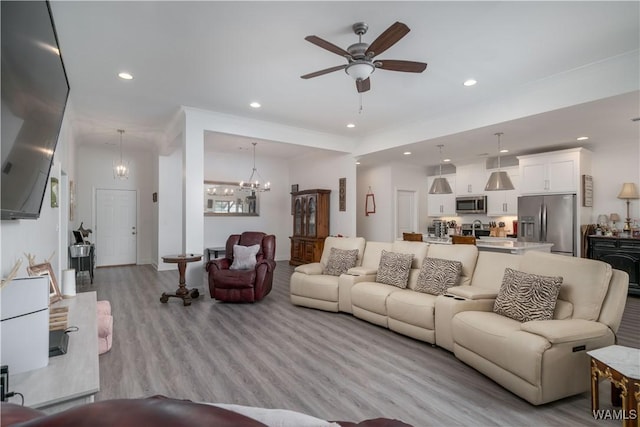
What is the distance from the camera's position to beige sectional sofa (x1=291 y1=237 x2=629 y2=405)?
7.00 ft

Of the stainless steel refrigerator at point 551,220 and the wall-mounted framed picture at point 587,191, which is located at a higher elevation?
the wall-mounted framed picture at point 587,191

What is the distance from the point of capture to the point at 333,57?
3.26 meters

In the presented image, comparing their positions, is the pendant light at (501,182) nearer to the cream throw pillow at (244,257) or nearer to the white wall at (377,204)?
the white wall at (377,204)

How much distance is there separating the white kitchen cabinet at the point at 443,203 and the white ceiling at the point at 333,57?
272 centimetres

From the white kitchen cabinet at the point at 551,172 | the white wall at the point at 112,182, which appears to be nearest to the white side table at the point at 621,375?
the white kitchen cabinet at the point at 551,172

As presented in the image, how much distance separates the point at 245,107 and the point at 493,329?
A: 4184 millimetres

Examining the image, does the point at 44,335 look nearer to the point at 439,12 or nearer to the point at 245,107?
the point at 439,12

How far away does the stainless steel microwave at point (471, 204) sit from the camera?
7.42 metres

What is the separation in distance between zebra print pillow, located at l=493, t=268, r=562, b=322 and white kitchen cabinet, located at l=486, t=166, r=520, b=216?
475cm

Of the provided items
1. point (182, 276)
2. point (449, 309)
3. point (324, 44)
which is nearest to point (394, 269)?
point (449, 309)

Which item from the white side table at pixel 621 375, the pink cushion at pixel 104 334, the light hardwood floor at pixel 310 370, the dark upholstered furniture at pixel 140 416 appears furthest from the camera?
the pink cushion at pixel 104 334

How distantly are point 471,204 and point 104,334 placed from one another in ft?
24.0

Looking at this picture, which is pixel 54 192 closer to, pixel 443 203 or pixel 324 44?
pixel 324 44

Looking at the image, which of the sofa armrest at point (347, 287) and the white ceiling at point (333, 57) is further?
the sofa armrest at point (347, 287)
